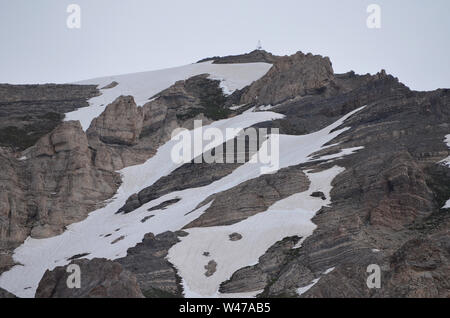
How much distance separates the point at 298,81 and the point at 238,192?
155 feet

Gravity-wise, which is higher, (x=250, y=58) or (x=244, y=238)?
(x=250, y=58)

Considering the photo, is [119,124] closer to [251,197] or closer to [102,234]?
[102,234]

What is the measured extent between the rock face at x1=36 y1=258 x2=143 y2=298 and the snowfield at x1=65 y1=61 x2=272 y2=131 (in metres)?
72.0

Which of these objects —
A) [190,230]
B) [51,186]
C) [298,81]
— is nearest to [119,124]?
[51,186]

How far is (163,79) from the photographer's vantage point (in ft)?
466

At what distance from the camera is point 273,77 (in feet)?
385

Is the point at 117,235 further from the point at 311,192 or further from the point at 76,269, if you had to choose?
the point at 76,269

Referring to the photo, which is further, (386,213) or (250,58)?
(250,58)

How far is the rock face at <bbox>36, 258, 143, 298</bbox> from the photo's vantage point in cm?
3900
